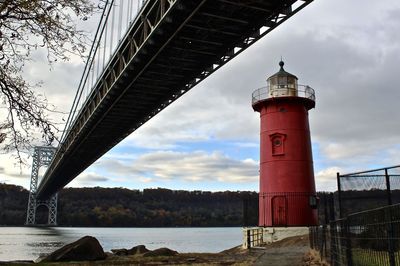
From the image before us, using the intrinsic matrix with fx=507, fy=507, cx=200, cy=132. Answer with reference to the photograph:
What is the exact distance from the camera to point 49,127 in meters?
9.16

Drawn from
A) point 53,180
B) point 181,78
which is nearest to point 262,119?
point 181,78

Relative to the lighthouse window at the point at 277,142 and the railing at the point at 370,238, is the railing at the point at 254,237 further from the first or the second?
the railing at the point at 370,238

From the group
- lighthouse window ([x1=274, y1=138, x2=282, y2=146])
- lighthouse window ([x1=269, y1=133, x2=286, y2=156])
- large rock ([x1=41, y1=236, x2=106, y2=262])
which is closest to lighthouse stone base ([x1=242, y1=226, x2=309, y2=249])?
lighthouse window ([x1=269, y1=133, x2=286, y2=156])

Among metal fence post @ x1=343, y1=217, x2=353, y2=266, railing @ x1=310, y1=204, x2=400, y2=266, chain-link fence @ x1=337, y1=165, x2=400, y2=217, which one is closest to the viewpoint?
railing @ x1=310, y1=204, x2=400, y2=266

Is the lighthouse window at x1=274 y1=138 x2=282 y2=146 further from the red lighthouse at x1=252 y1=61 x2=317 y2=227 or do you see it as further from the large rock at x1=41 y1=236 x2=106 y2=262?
the large rock at x1=41 y1=236 x2=106 y2=262

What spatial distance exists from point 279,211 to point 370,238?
16534 millimetres

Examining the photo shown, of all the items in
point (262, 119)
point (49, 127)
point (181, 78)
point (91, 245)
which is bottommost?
point (91, 245)

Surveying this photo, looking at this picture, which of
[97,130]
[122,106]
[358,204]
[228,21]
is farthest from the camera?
[97,130]

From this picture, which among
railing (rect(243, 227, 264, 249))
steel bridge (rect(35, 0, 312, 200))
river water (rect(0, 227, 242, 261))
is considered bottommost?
river water (rect(0, 227, 242, 261))

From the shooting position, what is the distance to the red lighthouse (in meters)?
22.2

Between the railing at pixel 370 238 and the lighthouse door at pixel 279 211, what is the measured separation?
13.6 m

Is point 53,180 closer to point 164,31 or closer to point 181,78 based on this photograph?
point 181,78

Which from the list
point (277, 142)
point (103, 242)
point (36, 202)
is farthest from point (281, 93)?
point (36, 202)

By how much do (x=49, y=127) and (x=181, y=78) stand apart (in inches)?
549
